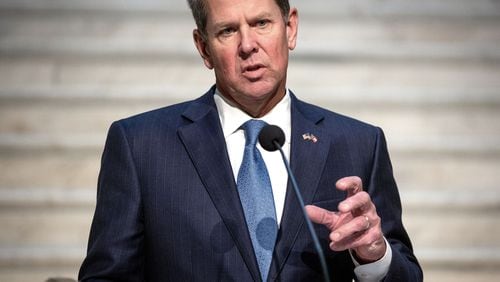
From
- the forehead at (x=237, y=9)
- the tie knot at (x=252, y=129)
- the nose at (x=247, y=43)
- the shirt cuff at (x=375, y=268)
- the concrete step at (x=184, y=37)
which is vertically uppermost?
the concrete step at (x=184, y=37)

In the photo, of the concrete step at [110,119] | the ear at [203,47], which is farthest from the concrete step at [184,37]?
the ear at [203,47]

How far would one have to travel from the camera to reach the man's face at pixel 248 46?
2.30 m

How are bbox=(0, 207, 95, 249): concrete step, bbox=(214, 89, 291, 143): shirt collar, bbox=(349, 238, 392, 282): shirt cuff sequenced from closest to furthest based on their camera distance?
1. bbox=(349, 238, 392, 282): shirt cuff
2. bbox=(214, 89, 291, 143): shirt collar
3. bbox=(0, 207, 95, 249): concrete step

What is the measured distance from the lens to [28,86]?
428cm

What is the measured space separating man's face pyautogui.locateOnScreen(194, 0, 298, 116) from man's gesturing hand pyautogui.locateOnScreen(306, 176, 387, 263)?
43 centimetres

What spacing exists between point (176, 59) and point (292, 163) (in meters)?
2.11

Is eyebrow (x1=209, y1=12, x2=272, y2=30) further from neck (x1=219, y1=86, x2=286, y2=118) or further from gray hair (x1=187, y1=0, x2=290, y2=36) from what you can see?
neck (x1=219, y1=86, x2=286, y2=118)

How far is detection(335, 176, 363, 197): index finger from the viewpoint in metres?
1.96

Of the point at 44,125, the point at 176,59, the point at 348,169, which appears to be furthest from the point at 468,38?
the point at 348,169

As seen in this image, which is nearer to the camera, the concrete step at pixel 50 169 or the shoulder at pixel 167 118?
the shoulder at pixel 167 118

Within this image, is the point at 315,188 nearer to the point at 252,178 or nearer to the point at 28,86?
the point at 252,178

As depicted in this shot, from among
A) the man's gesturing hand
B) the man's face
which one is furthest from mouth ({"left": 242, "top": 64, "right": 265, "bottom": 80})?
the man's gesturing hand

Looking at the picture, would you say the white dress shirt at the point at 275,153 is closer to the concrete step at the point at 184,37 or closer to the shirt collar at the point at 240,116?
the shirt collar at the point at 240,116

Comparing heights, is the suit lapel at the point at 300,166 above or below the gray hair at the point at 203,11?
below
